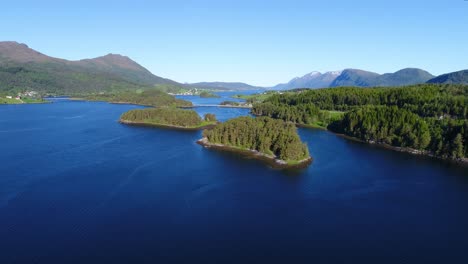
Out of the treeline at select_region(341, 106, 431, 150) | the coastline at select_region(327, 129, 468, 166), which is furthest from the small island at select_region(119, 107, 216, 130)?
the coastline at select_region(327, 129, 468, 166)

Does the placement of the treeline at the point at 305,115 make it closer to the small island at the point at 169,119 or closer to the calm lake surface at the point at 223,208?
the small island at the point at 169,119

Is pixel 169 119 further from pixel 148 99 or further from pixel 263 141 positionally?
pixel 148 99

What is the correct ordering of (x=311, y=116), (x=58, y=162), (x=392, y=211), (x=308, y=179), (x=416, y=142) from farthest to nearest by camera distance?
(x=311, y=116), (x=416, y=142), (x=58, y=162), (x=308, y=179), (x=392, y=211)

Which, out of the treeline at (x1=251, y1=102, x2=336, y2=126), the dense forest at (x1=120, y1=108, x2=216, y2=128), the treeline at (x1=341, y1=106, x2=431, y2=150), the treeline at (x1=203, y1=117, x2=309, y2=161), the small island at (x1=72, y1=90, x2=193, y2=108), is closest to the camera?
the treeline at (x1=203, y1=117, x2=309, y2=161)

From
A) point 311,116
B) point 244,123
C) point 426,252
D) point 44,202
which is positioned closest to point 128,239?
point 44,202

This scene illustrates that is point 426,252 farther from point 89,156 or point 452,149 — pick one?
point 89,156

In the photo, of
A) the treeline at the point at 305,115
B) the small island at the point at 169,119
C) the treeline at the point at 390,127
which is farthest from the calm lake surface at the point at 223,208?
the treeline at the point at 305,115

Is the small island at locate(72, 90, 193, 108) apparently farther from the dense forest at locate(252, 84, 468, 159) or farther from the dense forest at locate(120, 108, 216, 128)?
the dense forest at locate(120, 108, 216, 128)

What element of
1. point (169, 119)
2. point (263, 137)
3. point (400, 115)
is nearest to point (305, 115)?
point (400, 115)
